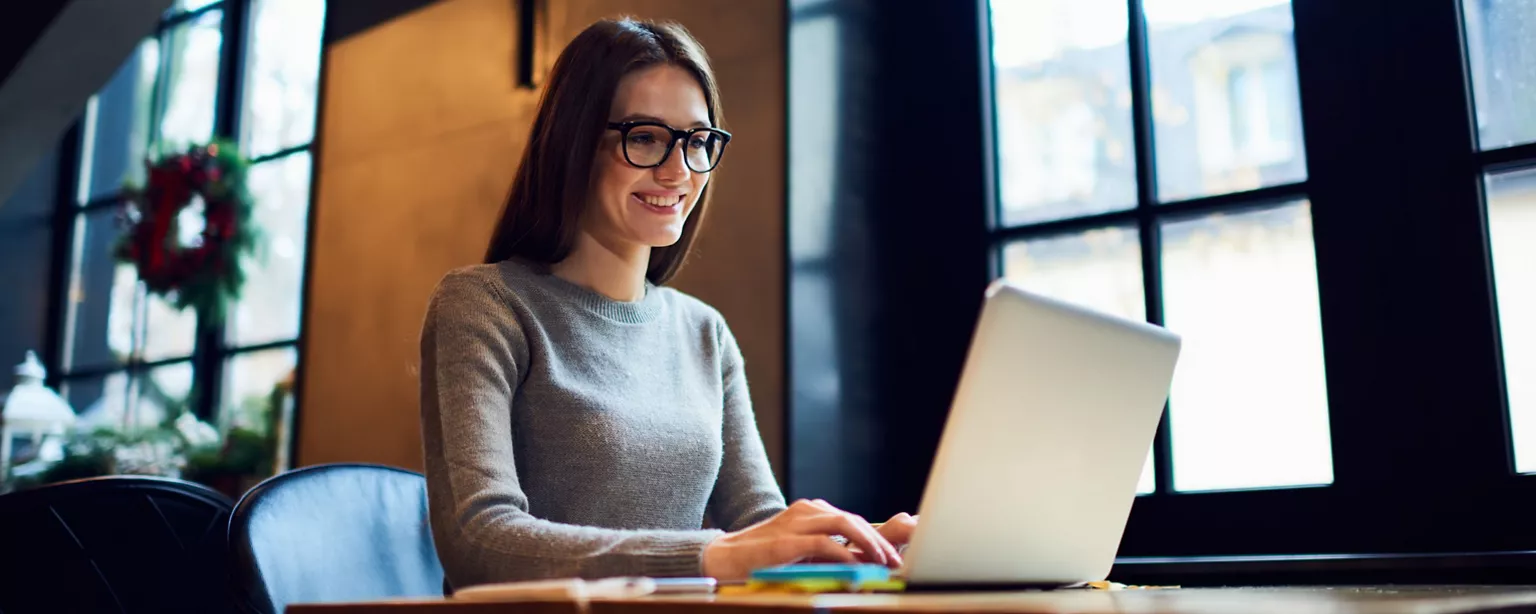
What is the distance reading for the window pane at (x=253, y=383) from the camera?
3.36 metres

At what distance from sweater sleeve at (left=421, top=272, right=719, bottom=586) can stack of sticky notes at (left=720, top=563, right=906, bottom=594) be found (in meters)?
0.15

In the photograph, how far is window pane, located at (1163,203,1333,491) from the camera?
1898 mm

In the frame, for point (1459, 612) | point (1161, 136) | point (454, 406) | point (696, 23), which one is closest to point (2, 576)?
point (454, 406)

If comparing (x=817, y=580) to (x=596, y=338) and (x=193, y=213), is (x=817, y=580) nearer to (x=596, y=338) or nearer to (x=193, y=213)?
(x=596, y=338)

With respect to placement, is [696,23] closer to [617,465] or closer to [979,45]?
[979,45]

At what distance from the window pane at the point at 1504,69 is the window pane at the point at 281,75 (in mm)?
2977

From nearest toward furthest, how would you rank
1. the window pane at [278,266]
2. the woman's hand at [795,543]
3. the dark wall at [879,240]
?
the woman's hand at [795,543] → the dark wall at [879,240] → the window pane at [278,266]

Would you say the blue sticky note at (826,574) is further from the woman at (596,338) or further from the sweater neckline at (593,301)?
the sweater neckline at (593,301)

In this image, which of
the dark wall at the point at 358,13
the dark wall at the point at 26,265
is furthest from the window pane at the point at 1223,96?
the dark wall at the point at 26,265

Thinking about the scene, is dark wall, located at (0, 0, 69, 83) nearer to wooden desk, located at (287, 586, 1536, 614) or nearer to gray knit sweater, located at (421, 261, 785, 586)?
gray knit sweater, located at (421, 261, 785, 586)

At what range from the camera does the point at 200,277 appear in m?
3.47

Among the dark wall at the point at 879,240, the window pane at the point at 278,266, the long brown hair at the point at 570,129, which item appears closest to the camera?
the long brown hair at the point at 570,129

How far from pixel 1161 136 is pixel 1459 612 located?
1411 millimetres

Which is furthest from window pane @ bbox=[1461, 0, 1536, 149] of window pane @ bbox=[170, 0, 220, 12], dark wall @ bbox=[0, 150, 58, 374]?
dark wall @ bbox=[0, 150, 58, 374]
